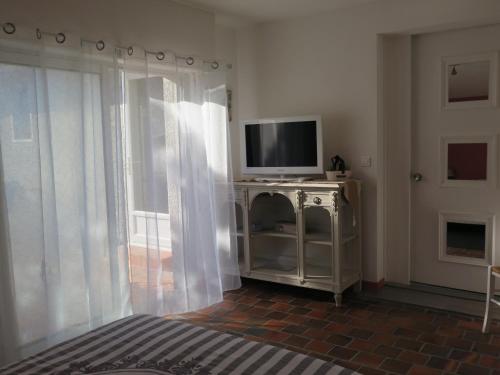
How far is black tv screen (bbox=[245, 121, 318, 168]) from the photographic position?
4094 mm

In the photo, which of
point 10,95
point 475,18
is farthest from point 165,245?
point 475,18

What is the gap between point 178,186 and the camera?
12.2ft

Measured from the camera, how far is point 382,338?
3240 millimetres

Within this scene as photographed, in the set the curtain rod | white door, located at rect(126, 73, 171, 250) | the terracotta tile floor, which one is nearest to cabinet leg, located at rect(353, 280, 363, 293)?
the terracotta tile floor

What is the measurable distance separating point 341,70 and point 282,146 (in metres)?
0.82

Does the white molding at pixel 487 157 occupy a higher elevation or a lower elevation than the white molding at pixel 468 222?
higher

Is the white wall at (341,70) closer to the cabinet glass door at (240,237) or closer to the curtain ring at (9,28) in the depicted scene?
the cabinet glass door at (240,237)

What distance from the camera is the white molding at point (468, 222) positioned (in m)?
3.80

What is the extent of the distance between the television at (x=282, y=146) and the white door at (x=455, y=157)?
850mm

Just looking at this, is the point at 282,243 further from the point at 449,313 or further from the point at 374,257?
the point at 449,313

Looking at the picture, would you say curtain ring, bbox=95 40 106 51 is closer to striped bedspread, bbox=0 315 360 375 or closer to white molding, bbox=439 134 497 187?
striped bedspread, bbox=0 315 360 375

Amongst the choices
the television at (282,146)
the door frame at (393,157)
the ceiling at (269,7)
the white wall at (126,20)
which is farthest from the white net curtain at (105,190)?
the door frame at (393,157)

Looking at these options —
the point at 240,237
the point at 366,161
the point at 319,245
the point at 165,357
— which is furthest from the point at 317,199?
the point at 165,357

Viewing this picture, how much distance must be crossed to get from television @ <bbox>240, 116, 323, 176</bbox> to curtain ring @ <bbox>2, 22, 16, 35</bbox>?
6.95 feet
